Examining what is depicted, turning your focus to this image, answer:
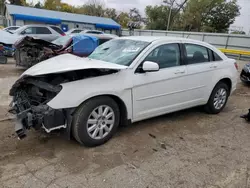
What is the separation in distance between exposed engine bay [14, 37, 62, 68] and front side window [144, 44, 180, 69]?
14.8ft

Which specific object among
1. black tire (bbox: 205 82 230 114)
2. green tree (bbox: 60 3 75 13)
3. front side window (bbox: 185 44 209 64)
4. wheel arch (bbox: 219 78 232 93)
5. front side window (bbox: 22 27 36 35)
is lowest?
black tire (bbox: 205 82 230 114)

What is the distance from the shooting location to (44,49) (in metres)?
7.52

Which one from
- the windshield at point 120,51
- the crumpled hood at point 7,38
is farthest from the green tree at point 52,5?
the windshield at point 120,51

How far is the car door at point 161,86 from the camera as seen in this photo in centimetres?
362

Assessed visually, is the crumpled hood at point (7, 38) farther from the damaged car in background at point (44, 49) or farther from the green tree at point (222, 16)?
the green tree at point (222, 16)

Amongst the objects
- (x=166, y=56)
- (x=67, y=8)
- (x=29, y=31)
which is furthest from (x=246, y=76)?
(x=67, y=8)

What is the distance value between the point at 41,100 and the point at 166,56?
7.34 ft

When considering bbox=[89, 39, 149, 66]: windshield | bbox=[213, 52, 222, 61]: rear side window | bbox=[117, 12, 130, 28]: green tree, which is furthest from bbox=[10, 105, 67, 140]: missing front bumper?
bbox=[117, 12, 130, 28]: green tree

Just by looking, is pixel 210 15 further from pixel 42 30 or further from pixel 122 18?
pixel 42 30

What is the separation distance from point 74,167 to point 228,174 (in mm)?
1994

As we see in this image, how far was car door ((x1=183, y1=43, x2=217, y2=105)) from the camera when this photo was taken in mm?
4293

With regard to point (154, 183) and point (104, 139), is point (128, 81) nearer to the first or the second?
point (104, 139)

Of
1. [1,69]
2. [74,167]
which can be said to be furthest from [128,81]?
[1,69]

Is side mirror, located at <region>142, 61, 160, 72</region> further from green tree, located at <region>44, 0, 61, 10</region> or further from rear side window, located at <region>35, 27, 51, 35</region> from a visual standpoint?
green tree, located at <region>44, 0, 61, 10</region>
